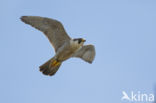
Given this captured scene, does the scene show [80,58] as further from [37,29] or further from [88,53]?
[37,29]

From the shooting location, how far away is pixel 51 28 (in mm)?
20453

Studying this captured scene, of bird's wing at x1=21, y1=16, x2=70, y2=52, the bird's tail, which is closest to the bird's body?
the bird's tail

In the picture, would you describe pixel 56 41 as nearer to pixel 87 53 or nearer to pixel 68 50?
pixel 68 50

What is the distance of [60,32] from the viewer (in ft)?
67.4

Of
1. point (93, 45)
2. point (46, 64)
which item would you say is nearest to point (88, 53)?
point (93, 45)

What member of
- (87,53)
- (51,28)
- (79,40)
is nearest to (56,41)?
(51,28)

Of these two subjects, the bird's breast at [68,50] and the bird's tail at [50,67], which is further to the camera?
the bird's tail at [50,67]

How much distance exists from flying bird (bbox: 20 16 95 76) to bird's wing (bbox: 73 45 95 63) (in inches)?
34.9

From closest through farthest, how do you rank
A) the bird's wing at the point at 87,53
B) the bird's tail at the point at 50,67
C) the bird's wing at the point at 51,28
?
the bird's wing at the point at 51,28 → the bird's tail at the point at 50,67 → the bird's wing at the point at 87,53

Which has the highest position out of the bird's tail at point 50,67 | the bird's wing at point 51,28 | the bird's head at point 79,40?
the bird's wing at point 51,28

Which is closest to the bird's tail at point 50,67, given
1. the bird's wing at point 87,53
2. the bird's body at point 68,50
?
the bird's body at point 68,50

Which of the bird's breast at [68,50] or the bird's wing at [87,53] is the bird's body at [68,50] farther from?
the bird's wing at [87,53]

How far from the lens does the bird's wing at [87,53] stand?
21422 millimetres

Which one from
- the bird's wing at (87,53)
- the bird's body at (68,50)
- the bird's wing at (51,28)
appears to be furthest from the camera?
the bird's wing at (87,53)
